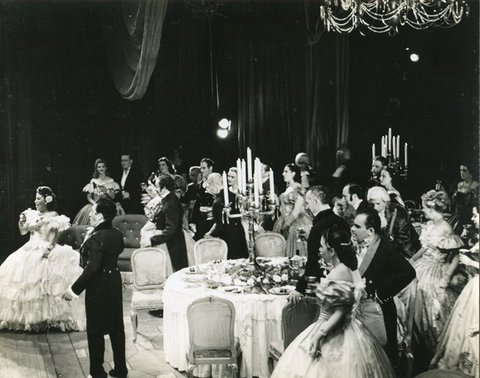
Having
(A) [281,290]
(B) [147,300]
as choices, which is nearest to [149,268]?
(B) [147,300]

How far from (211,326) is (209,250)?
82.1 inches

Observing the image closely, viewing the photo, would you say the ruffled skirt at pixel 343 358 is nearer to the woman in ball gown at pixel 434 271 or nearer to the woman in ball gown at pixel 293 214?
the woman in ball gown at pixel 434 271

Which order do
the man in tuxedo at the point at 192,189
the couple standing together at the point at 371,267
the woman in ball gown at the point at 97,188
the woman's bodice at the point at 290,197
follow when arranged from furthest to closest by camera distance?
the man in tuxedo at the point at 192,189
the woman's bodice at the point at 290,197
the woman in ball gown at the point at 97,188
the couple standing together at the point at 371,267

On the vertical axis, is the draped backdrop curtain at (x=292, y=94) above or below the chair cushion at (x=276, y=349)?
above

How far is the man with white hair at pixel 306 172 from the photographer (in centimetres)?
679

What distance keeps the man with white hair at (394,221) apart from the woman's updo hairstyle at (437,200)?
1.62 feet

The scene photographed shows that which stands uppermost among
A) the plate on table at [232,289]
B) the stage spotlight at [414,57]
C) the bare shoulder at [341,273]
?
the stage spotlight at [414,57]

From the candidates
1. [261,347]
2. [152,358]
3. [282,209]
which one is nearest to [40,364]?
[152,358]

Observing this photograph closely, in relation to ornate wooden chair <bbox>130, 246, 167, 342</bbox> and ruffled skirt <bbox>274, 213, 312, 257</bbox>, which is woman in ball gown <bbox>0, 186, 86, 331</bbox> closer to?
ornate wooden chair <bbox>130, 246, 167, 342</bbox>

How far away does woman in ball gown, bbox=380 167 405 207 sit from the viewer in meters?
5.09

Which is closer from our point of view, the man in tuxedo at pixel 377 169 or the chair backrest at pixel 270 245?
the man in tuxedo at pixel 377 169

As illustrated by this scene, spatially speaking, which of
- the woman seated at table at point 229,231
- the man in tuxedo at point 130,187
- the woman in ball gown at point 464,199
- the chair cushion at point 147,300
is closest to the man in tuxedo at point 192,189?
the man in tuxedo at point 130,187

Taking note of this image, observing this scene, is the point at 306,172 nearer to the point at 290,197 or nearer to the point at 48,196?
the point at 290,197

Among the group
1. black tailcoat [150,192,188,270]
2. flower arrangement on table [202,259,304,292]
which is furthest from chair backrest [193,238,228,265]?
flower arrangement on table [202,259,304,292]
